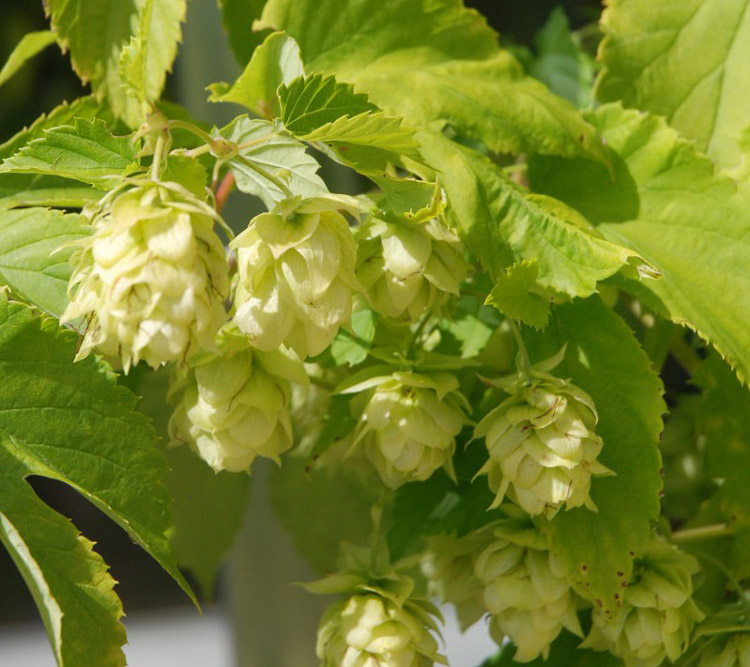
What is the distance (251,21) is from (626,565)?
35 centimetres

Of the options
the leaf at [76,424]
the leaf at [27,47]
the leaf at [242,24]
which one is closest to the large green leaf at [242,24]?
→ the leaf at [242,24]

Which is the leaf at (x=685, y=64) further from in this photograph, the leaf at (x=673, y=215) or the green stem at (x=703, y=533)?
the green stem at (x=703, y=533)

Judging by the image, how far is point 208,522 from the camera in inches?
24.0

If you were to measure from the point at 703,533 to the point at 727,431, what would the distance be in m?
0.07

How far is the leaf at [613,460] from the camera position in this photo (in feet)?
1.29

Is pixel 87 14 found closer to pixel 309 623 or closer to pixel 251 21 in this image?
pixel 251 21

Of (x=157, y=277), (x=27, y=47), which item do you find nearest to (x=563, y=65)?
(x=27, y=47)

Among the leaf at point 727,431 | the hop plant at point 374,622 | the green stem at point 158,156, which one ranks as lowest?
the hop plant at point 374,622

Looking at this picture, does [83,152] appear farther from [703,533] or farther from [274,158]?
[703,533]

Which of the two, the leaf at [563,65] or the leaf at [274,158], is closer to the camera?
the leaf at [274,158]

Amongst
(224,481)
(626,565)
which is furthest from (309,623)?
(626,565)

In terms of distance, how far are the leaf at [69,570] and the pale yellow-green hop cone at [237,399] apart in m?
0.07

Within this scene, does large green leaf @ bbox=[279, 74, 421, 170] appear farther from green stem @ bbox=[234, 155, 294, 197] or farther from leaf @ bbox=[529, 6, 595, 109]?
leaf @ bbox=[529, 6, 595, 109]

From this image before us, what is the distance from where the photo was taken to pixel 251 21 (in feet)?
1.66
